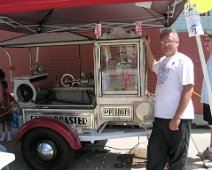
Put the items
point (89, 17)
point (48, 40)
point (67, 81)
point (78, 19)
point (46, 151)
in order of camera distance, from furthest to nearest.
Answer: point (78, 19) < point (89, 17) < point (67, 81) < point (48, 40) < point (46, 151)

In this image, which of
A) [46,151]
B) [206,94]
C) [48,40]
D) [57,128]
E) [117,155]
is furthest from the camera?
[117,155]

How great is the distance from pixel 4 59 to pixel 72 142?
4.12m

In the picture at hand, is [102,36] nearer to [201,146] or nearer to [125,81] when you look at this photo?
[125,81]

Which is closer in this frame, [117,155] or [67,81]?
[67,81]

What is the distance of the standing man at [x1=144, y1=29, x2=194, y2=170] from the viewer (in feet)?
12.7

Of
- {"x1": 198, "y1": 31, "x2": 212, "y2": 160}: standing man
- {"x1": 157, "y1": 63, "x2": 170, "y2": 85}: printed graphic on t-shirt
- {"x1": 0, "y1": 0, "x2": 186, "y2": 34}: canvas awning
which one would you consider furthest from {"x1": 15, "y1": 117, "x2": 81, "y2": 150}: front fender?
{"x1": 198, "y1": 31, "x2": 212, "y2": 160}: standing man

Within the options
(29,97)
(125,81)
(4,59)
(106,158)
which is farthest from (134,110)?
(4,59)

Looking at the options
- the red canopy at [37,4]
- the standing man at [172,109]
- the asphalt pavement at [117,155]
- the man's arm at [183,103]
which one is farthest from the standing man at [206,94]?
the red canopy at [37,4]

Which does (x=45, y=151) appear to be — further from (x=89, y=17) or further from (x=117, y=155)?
(x=89, y=17)

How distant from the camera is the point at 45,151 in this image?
507cm

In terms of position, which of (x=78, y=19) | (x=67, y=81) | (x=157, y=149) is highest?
(x=78, y=19)

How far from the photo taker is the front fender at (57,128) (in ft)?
16.0

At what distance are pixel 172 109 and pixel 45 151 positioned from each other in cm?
203

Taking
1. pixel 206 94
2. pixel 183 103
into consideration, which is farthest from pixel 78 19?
pixel 183 103
